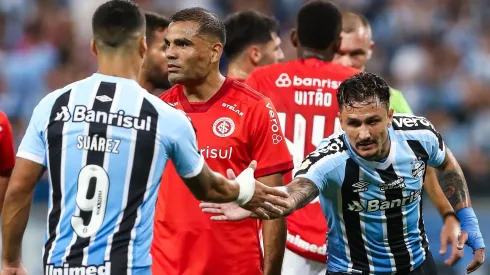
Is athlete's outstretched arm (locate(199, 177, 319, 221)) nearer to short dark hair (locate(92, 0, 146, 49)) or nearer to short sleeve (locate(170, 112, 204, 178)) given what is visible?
short sleeve (locate(170, 112, 204, 178))

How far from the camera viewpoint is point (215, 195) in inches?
194

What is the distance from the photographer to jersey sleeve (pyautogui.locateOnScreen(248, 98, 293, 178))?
5.79 metres

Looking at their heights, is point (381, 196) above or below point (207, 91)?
below

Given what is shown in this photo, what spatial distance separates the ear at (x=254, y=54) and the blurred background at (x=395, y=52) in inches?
170

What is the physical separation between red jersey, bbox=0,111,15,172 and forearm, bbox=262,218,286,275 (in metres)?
1.77

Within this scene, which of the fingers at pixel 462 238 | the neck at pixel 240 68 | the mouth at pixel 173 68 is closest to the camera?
the mouth at pixel 173 68

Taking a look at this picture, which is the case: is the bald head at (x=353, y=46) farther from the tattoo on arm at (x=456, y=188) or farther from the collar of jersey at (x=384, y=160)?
the collar of jersey at (x=384, y=160)

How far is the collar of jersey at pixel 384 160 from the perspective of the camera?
226 inches

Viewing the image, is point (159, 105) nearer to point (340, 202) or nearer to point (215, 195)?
point (215, 195)

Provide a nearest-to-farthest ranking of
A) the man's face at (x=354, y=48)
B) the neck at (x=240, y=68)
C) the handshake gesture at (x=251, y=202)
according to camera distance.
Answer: the handshake gesture at (x=251, y=202) → the neck at (x=240, y=68) → the man's face at (x=354, y=48)

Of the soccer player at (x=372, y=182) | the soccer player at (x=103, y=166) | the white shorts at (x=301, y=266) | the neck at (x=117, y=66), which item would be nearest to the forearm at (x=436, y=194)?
Answer: the soccer player at (x=372, y=182)

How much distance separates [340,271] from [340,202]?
1.48 feet

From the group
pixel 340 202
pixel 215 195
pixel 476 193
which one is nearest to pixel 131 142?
pixel 215 195

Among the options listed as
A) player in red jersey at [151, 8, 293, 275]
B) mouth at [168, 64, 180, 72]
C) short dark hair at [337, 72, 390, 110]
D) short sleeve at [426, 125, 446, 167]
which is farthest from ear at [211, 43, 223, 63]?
short sleeve at [426, 125, 446, 167]
